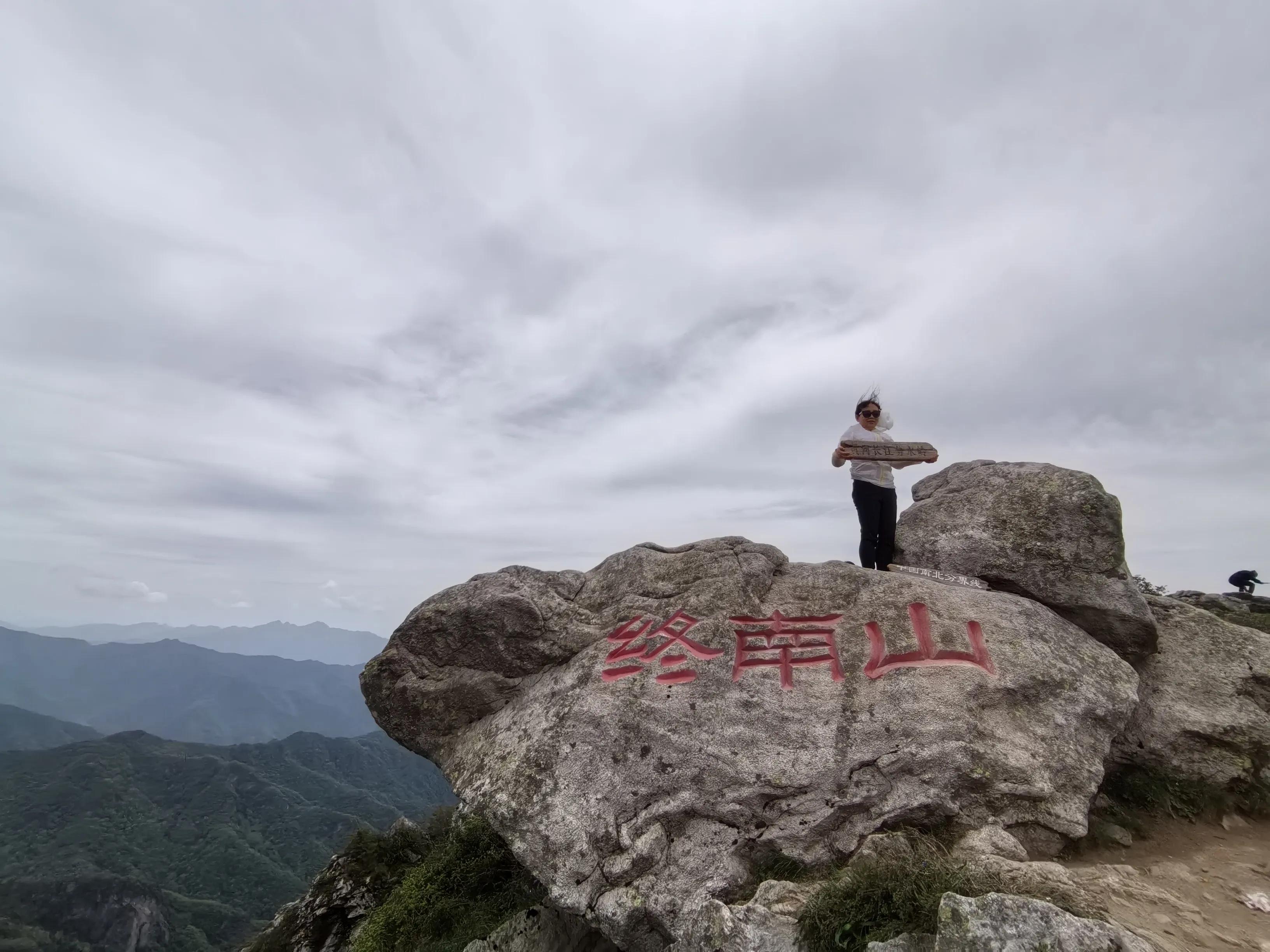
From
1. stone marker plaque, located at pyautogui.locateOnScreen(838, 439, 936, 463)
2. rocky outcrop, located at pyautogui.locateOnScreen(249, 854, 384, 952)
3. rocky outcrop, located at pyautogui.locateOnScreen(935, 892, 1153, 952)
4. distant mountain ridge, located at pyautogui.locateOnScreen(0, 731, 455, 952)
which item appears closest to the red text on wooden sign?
stone marker plaque, located at pyautogui.locateOnScreen(838, 439, 936, 463)

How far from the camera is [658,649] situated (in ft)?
25.6

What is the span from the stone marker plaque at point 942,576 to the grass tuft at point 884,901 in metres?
4.04

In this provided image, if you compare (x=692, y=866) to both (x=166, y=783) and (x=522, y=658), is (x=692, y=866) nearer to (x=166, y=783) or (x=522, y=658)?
(x=522, y=658)

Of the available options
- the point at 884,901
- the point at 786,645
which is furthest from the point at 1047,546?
the point at 884,901

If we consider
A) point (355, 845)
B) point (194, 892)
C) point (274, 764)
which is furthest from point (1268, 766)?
point (274, 764)

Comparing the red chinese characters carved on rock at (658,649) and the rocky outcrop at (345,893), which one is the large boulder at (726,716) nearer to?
the red chinese characters carved on rock at (658,649)

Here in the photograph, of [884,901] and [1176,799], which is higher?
[1176,799]

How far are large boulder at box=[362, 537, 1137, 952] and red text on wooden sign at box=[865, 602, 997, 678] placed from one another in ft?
0.07

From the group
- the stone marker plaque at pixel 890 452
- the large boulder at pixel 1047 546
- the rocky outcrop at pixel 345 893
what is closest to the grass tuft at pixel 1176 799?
the large boulder at pixel 1047 546

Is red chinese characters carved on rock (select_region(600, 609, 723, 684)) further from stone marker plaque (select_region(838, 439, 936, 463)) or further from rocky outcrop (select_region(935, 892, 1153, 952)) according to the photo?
rocky outcrop (select_region(935, 892, 1153, 952))

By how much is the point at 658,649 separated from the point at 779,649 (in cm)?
137

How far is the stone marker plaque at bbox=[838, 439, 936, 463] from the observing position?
30.4 ft

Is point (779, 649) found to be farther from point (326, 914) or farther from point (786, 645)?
point (326, 914)

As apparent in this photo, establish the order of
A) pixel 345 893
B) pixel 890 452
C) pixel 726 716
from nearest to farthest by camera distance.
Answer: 1. pixel 726 716
2. pixel 890 452
3. pixel 345 893
